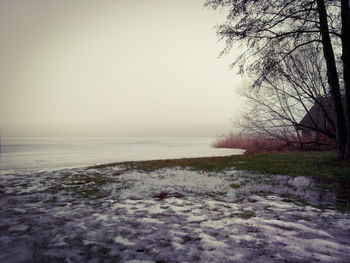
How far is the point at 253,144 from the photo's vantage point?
26141 mm

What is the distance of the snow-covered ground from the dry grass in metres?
13.7

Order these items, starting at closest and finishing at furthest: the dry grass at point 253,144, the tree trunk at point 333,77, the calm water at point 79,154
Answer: the tree trunk at point 333,77 → the calm water at point 79,154 → the dry grass at point 253,144

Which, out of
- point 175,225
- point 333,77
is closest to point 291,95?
point 333,77

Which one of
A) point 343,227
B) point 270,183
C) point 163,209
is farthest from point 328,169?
point 163,209

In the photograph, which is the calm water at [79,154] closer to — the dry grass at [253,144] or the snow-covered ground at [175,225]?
the dry grass at [253,144]

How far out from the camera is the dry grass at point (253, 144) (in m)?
20.3

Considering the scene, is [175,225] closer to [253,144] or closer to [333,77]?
[333,77]

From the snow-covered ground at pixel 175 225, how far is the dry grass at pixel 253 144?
13.7 m

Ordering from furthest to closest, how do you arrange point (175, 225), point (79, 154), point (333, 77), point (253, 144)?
1. point (253, 144)
2. point (79, 154)
3. point (333, 77)
4. point (175, 225)

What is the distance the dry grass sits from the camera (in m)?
20.3

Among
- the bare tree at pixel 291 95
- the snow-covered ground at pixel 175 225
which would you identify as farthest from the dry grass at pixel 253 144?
the snow-covered ground at pixel 175 225

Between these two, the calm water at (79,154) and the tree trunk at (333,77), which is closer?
the tree trunk at (333,77)

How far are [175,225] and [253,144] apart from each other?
24.4 metres

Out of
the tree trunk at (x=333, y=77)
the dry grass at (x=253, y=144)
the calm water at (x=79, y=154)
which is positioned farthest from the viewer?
the dry grass at (x=253, y=144)
